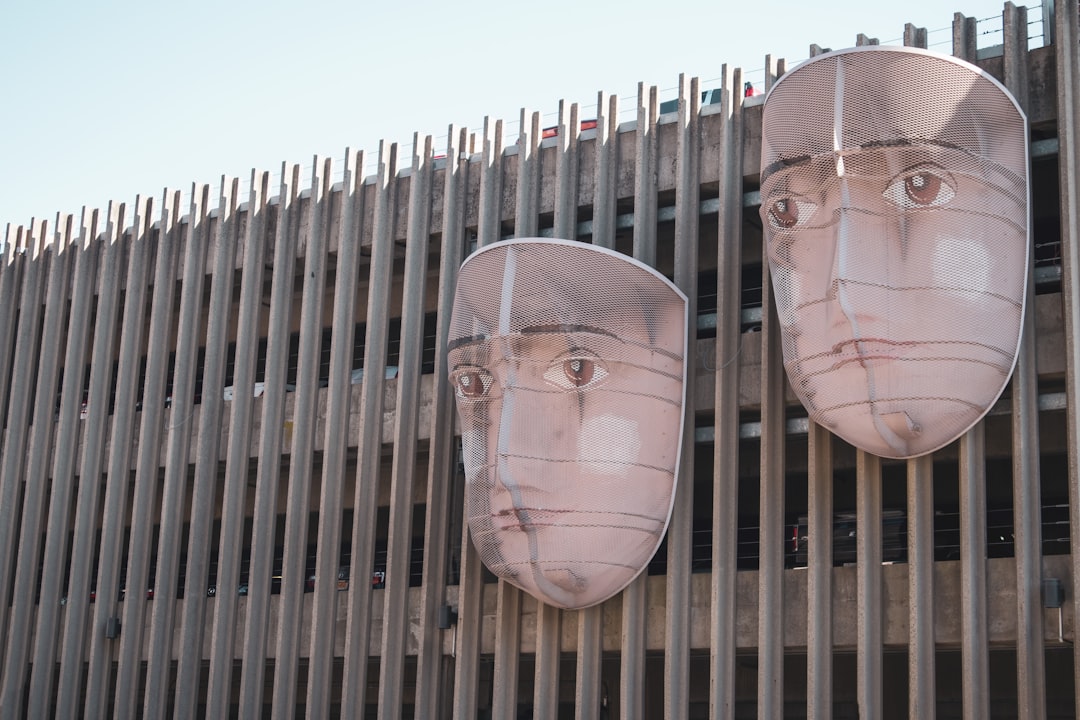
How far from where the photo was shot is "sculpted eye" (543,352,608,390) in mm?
22688

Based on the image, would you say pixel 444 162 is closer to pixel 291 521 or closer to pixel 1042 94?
pixel 291 521

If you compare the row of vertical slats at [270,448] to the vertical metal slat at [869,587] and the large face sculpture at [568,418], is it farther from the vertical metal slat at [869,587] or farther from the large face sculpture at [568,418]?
the vertical metal slat at [869,587]

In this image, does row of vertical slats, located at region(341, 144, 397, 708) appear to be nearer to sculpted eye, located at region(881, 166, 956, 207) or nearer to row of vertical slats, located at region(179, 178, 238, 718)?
row of vertical slats, located at region(179, 178, 238, 718)

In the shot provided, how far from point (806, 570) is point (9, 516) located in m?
17.7

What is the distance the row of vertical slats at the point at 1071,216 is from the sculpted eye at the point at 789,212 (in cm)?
353

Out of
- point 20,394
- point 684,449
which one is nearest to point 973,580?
point 684,449

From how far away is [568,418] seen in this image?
74.7 ft

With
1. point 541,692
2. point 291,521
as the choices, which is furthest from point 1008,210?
point 291,521

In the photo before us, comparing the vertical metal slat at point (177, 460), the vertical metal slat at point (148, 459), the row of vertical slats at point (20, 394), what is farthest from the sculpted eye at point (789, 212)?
the row of vertical slats at point (20, 394)

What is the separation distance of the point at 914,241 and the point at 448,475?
916 cm

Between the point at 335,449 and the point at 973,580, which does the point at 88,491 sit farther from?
the point at 973,580

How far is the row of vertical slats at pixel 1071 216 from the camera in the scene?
20.2 metres

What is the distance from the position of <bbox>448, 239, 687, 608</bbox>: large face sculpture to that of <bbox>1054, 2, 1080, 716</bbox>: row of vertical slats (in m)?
5.92

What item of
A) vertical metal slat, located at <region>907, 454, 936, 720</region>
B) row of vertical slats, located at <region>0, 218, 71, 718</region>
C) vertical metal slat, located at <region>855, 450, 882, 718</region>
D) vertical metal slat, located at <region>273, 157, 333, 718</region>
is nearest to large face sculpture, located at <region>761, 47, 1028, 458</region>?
vertical metal slat, located at <region>907, 454, 936, 720</region>
